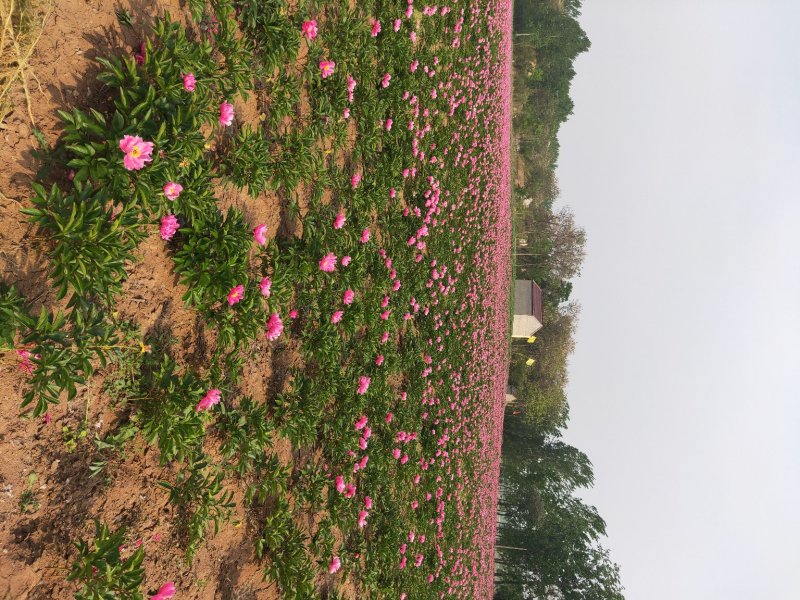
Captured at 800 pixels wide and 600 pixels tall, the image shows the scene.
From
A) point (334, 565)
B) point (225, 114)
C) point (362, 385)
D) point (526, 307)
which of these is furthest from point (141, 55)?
point (526, 307)

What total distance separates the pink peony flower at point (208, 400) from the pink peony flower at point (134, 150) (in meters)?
1.52

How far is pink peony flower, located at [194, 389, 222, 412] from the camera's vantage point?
300 centimetres

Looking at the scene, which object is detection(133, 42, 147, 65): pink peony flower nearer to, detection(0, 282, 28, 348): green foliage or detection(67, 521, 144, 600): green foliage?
detection(0, 282, 28, 348): green foliage

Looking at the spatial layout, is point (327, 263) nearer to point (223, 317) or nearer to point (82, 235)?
point (223, 317)

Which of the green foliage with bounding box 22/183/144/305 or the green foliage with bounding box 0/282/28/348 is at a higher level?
the green foliage with bounding box 22/183/144/305

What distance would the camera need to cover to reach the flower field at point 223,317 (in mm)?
2275

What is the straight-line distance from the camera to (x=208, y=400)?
303 cm

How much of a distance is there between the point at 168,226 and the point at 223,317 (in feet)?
2.58

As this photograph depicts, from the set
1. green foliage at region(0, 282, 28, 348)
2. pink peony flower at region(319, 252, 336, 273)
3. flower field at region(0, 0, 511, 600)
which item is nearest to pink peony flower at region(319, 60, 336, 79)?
flower field at region(0, 0, 511, 600)

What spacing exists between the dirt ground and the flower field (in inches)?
0.5

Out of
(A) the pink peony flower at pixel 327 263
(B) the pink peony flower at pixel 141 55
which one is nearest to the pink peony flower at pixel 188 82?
(B) the pink peony flower at pixel 141 55

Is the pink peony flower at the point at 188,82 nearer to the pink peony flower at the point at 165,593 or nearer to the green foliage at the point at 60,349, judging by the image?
the green foliage at the point at 60,349

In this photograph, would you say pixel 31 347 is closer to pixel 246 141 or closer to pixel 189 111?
pixel 189 111

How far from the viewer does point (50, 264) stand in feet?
7.54
